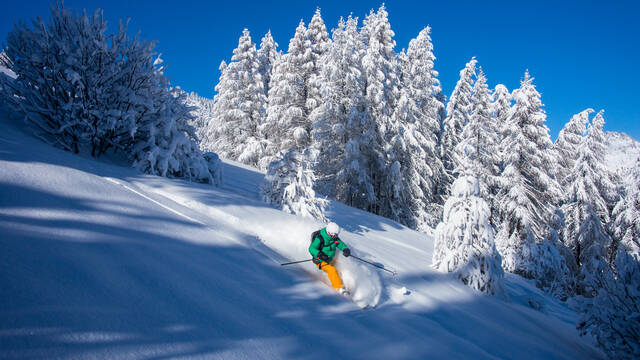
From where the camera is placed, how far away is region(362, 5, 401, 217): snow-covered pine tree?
15.8 meters

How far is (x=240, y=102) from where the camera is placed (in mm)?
21562

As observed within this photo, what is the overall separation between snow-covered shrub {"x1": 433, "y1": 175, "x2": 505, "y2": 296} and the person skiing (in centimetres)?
357

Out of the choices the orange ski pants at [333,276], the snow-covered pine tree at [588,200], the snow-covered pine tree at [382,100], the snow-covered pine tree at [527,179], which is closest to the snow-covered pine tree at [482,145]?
the snow-covered pine tree at [527,179]

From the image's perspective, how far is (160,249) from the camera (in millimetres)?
3332

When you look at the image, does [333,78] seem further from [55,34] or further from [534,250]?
[534,250]

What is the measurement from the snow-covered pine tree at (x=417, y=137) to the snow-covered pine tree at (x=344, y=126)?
6.75 feet

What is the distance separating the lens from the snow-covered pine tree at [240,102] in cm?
2141

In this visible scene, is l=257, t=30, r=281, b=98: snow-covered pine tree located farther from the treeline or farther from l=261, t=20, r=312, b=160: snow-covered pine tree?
l=261, t=20, r=312, b=160: snow-covered pine tree

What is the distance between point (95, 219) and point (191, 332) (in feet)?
6.65

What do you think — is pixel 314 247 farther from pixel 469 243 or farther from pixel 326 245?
pixel 469 243

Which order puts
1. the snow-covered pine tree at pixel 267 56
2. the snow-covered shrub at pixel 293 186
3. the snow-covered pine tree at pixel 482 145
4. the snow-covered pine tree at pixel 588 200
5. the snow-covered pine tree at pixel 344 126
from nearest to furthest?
the snow-covered shrub at pixel 293 186 < the snow-covered pine tree at pixel 344 126 < the snow-covered pine tree at pixel 588 200 < the snow-covered pine tree at pixel 482 145 < the snow-covered pine tree at pixel 267 56

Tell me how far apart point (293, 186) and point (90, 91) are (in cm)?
492

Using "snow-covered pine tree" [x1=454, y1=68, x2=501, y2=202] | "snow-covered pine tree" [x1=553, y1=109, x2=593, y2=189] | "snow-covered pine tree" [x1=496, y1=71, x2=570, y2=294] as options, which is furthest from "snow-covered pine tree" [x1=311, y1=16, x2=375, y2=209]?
"snow-covered pine tree" [x1=553, y1=109, x2=593, y2=189]

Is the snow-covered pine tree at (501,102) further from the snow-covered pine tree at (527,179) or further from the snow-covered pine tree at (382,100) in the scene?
the snow-covered pine tree at (382,100)
